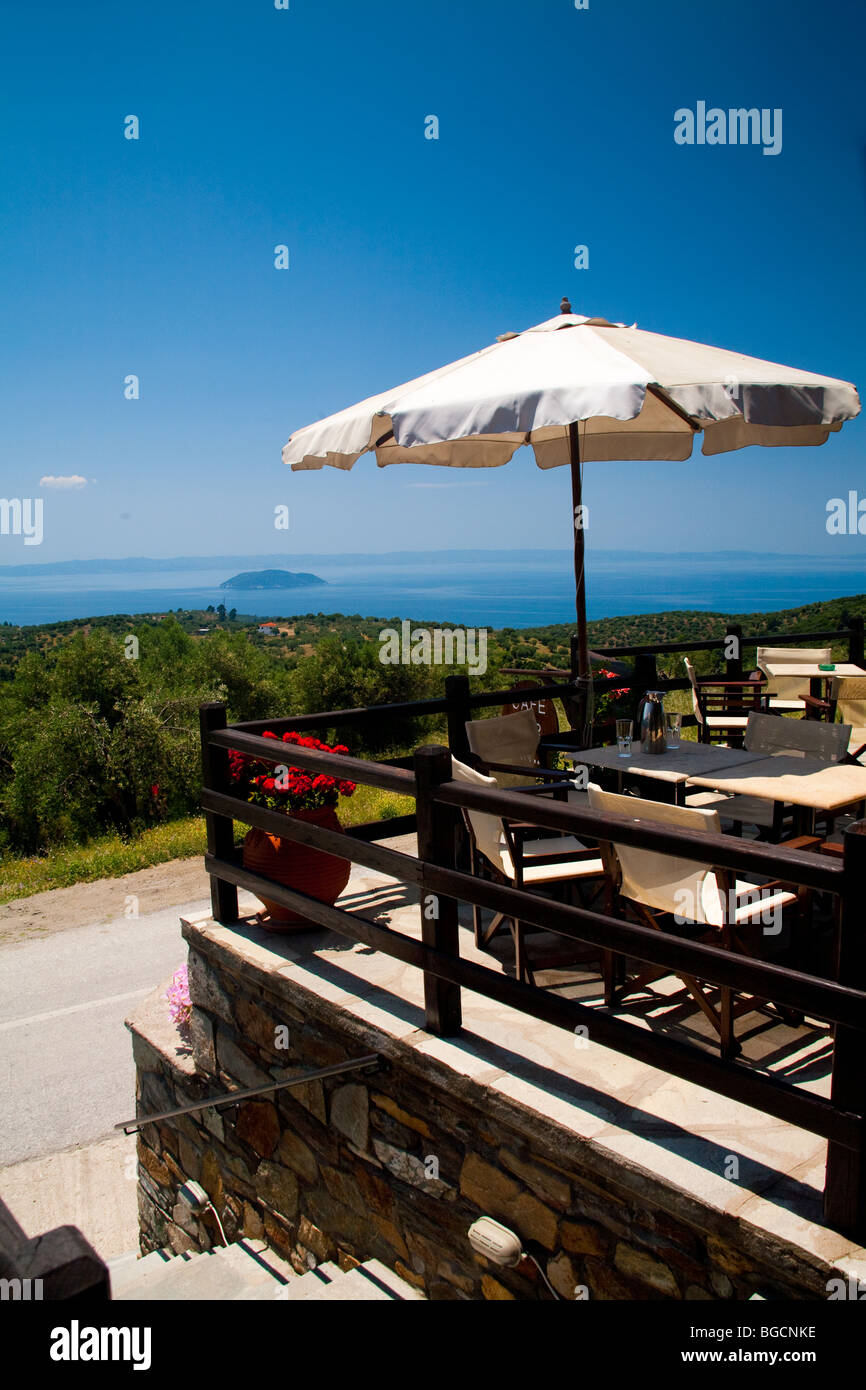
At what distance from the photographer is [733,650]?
24.0 ft

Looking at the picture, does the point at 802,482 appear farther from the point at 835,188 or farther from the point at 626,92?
the point at 626,92

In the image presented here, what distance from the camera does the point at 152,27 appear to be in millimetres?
11586

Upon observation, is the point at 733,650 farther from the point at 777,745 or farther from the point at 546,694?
the point at 546,694

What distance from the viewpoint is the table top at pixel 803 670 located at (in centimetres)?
642

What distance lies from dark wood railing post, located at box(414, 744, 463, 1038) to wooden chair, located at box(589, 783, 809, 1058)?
0.54 m

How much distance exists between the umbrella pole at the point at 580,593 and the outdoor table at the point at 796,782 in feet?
3.18

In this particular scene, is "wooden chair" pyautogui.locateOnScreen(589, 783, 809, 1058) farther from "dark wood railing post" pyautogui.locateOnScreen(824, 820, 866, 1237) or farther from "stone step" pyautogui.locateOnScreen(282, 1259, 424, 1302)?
"stone step" pyautogui.locateOnScreen(282, 1259, 424, 1302)

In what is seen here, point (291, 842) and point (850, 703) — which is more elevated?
point (850, 703)

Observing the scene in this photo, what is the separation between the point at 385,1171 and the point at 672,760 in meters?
2.19

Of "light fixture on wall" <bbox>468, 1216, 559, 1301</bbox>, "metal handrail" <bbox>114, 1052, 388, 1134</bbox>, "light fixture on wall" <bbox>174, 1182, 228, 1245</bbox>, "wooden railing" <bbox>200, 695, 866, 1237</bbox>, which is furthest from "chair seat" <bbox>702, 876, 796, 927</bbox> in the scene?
"light fixture on wall" <bbox>174, 1182, 228, 1245</bbox>

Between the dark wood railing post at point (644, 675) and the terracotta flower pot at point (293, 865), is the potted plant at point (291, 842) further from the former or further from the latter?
the dark wood railing post at point (644, 675)

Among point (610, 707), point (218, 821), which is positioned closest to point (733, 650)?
point (610, 707)

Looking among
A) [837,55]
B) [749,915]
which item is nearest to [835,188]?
[837,55]

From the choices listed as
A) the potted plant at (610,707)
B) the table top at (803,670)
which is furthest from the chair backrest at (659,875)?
the table top at (803,670)
